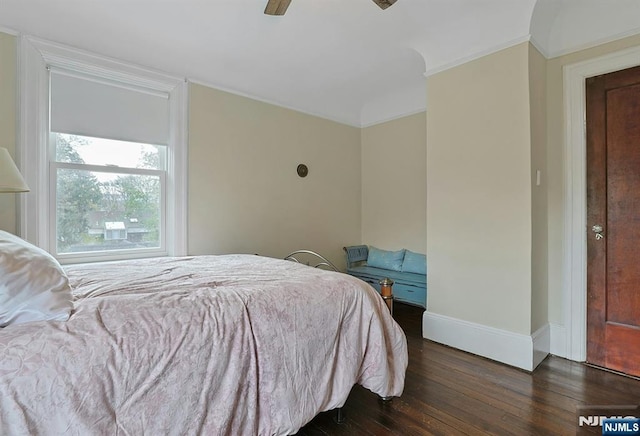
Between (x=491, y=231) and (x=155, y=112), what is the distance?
3012 millimetres

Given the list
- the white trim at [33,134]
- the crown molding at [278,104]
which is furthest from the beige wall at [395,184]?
the white trim at [33,134]

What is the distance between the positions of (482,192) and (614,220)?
87 centimetres

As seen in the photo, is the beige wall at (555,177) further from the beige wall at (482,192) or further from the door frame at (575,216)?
the beige wall at (482,192)

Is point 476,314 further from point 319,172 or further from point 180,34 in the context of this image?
point 180,34

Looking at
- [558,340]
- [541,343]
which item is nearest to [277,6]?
[541,343]

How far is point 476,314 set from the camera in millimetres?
2602

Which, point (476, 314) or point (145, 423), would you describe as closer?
point (145, 423)

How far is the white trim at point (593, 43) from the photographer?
87.1 inches

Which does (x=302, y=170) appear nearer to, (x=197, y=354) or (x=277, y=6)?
(x=277, y=6)

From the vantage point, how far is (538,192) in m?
2.43

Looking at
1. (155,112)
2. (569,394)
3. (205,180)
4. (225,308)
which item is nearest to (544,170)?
(569,394)

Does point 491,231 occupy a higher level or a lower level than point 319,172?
lower

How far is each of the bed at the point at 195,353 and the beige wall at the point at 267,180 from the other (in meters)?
1.39

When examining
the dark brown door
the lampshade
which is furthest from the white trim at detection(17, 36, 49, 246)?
the dark brown door
